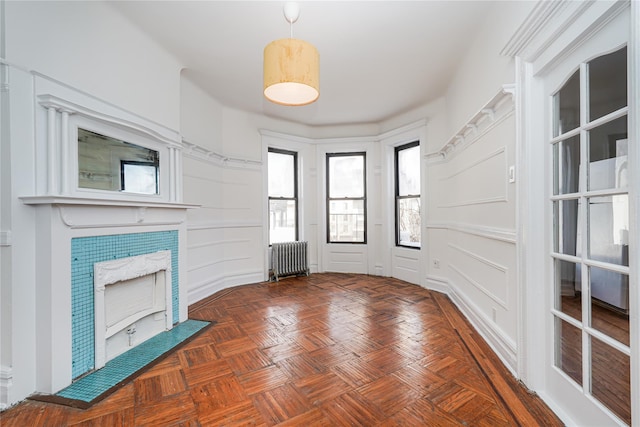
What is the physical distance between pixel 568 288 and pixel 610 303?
0.27 metres

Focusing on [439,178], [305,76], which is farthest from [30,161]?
[439,178]

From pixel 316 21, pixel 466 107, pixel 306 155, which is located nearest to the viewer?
pixel 316 21

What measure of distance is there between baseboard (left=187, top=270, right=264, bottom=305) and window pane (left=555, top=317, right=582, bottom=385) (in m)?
3.50

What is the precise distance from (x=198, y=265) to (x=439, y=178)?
3.48m

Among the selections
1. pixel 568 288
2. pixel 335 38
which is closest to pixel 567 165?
pixel 568 288

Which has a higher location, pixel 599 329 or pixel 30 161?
pixel 30 161

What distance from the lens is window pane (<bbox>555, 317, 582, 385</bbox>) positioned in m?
1.49

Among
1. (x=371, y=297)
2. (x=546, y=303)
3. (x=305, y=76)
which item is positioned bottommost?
(x=371, y=297)

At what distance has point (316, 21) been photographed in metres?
2.48

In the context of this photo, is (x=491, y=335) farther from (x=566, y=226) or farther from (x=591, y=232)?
(x=591, y=232)

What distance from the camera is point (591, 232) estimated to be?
4.61 ft

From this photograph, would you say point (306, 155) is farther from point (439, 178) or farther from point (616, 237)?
point (616, 237)

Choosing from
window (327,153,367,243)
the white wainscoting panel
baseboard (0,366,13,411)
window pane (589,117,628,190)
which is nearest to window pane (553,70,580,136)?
window pane (589,117,628,190)

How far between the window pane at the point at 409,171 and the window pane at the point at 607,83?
3.30 metres
